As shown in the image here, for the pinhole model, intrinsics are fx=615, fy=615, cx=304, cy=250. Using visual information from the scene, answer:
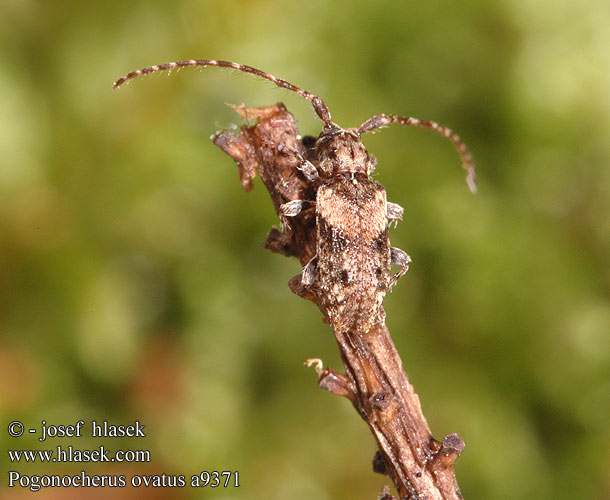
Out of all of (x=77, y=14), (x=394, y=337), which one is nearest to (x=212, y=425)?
(x=394, y=337)

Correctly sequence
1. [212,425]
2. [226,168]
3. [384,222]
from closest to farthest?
1. [384,222]
2. [212,425]
3. [226,168]

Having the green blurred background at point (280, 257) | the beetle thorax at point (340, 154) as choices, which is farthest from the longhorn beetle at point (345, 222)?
the green blurred background at point (280, 257)

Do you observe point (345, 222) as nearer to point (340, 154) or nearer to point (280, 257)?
Answer: point (340, 154)

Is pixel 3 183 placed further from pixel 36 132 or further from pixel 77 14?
pixel 77 14

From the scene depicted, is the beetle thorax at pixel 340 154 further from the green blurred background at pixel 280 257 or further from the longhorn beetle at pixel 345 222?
the green blurred background at pixel 280 257

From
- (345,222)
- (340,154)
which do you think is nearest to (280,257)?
(340,154)

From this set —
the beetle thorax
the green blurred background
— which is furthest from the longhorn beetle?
the green blurred background
